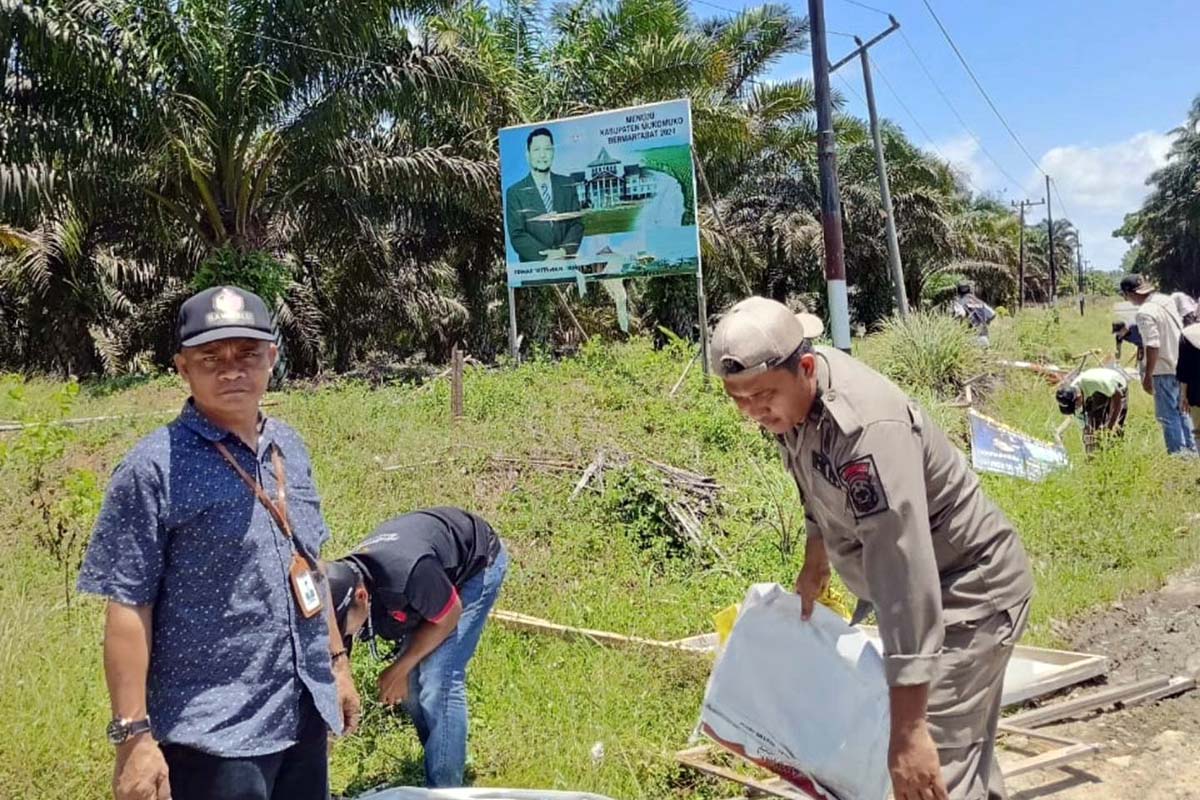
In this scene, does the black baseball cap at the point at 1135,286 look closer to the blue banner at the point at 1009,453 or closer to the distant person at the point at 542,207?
the blue banner at the point at 1009,453

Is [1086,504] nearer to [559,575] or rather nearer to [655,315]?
[559,575]

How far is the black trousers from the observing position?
1.93m

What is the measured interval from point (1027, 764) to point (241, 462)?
2721 mm

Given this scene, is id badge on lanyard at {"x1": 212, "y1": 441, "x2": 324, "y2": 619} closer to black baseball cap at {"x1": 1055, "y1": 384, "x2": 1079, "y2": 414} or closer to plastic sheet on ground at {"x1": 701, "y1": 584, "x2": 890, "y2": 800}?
plastic sheet on ground at {"x1": 701, "y1": 584, "x2": 890, "y2": 800}

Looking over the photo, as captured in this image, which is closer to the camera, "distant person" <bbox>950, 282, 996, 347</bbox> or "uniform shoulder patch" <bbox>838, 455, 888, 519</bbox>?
"uniform shoulder patch" <bbox>838, 455, 888, 519</bbox>

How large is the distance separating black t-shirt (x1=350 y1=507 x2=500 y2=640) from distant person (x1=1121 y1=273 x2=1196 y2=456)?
6233 millimetres

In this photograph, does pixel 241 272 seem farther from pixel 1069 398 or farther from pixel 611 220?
pixel 1069 398

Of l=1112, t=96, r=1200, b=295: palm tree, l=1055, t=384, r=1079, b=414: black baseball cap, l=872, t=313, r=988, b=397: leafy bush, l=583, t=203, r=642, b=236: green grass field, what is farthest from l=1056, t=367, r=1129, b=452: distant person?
l=1112, t=96, r=1200, b=295: palm tree

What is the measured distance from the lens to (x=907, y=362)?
10625 mm

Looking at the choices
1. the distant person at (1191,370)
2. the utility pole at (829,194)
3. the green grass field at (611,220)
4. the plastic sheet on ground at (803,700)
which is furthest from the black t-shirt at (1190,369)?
the plastic sheet on ground at (803,700)

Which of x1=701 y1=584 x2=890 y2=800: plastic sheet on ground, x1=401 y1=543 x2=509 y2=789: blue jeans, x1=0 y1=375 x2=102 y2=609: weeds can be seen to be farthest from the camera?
x1=0 y1=375 x2=102 y2=609: weeds

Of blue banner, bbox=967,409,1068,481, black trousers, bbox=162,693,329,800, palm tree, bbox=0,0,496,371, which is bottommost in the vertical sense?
blue banner, bbox=967,409,1068,481

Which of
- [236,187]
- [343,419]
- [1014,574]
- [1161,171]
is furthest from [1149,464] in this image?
[1161,171]

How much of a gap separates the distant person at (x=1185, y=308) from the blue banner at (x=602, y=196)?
4.20m
